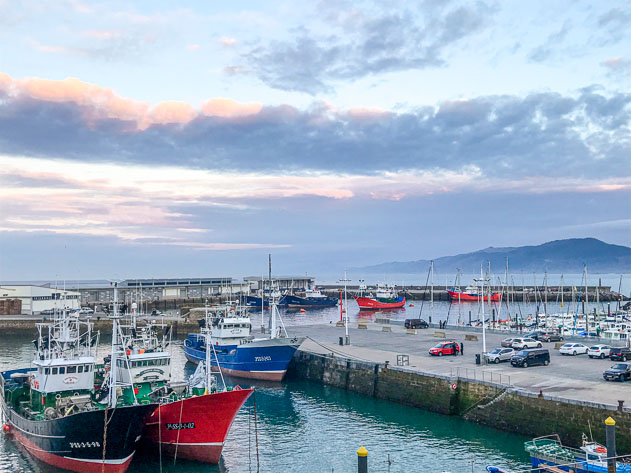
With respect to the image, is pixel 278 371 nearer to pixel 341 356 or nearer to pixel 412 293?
pixel 341 356

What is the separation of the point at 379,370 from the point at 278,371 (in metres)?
10.7

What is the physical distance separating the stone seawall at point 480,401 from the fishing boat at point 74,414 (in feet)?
55.3

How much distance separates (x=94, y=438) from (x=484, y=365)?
2577 centimetres

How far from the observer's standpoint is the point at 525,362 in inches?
1550

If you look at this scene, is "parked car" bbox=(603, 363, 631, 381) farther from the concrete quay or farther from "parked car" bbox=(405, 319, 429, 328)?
"parked car" bbox=(405, 319, 429, 328)

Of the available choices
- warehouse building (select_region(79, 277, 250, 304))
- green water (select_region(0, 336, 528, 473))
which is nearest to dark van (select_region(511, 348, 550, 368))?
green water (select_region(0, 336, 528, 473))

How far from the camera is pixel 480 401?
109 feet

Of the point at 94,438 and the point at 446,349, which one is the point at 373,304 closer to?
the point at 446,349

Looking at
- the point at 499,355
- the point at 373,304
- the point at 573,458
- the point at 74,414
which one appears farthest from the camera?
the point at 373,304

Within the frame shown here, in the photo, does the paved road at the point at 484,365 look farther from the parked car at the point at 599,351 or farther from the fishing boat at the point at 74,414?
the fishing boat at the point at 74,414

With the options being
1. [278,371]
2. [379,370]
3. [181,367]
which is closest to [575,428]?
[379,370]

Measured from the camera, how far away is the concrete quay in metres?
28.0

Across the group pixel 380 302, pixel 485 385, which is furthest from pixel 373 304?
pixel 485 385

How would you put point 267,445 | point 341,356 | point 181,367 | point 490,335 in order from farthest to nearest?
point 490,335, point 181,367, point 341,356, point 267,445
